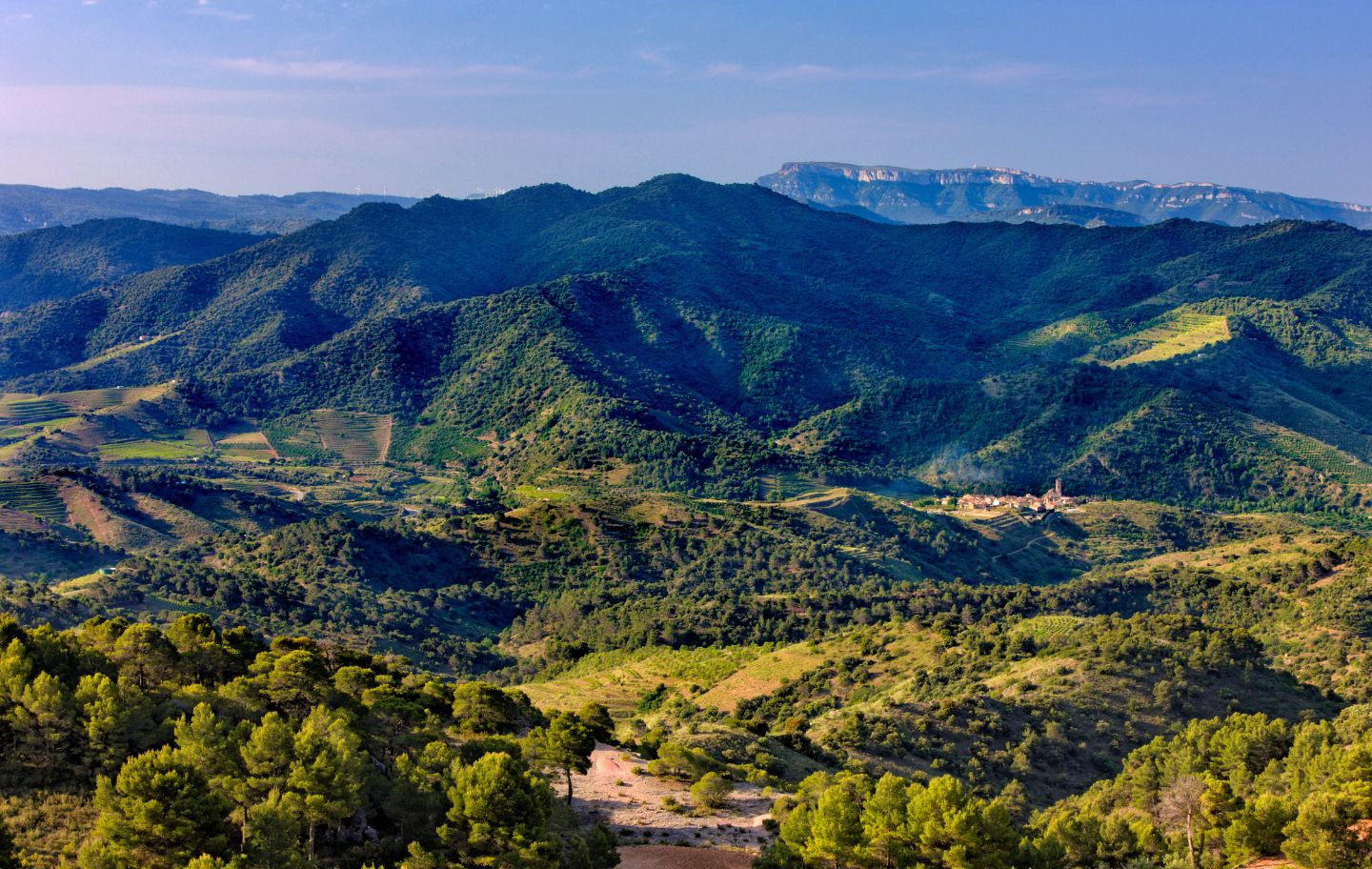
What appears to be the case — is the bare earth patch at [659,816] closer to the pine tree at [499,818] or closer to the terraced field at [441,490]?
the pine tree at [499,818]

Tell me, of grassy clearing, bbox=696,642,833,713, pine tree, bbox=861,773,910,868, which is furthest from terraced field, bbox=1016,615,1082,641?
pine tree, bbox=861,773,910,868

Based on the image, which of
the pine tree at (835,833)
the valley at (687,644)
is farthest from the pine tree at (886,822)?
the pine tree at (835,833)

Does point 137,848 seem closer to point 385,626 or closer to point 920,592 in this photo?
point 385,626

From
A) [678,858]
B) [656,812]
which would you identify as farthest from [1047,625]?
[678,858]

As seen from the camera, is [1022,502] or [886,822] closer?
[886,822]

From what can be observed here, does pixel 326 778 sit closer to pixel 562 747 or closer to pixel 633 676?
pixel 562 747

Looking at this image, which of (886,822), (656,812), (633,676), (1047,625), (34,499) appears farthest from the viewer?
(34,499)
